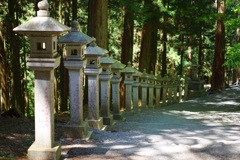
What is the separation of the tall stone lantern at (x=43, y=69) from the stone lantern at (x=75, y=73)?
3.61 feet

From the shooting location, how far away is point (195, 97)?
2247 centimetres

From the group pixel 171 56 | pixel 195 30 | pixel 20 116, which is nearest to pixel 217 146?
pixel 20 116

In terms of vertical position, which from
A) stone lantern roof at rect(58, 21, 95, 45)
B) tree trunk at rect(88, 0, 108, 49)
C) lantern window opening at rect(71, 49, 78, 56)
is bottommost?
lantern window opening at rect(71, 49, 78, 56)

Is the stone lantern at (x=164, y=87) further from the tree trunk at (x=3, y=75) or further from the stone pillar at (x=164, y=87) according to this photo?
the tree trunk at (x=3, y=75)

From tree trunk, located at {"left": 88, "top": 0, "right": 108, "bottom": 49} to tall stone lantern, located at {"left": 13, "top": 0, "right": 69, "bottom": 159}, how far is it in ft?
23.9

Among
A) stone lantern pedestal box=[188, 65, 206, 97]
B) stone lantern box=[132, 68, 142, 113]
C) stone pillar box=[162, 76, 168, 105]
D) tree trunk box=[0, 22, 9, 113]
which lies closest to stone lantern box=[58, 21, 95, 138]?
stone lantern box=[132, 68, 142, 113]

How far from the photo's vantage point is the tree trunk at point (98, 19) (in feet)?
38.6

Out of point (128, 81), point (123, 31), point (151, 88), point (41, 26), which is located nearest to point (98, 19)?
point (128, 81)

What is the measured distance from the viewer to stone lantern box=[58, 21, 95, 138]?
580cm

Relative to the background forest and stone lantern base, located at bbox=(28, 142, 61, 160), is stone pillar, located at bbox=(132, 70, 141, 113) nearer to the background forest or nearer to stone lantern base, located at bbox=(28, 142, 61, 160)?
the background forest

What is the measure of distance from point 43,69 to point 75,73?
52.2 inches

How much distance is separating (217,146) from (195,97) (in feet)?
57.5

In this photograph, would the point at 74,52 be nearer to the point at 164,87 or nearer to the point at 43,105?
the point at 43,105

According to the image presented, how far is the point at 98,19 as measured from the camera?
38.9 feet
